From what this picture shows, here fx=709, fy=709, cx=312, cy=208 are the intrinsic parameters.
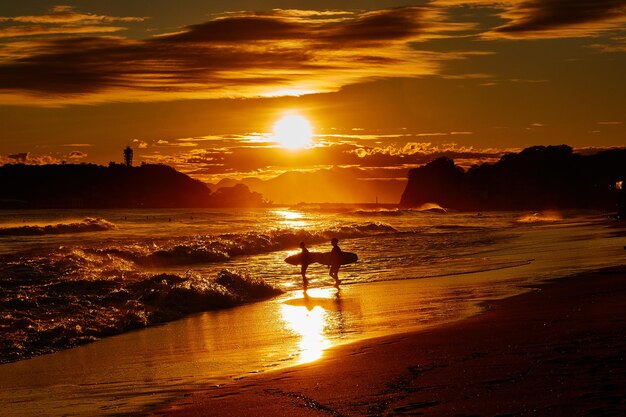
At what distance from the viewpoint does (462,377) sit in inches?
324

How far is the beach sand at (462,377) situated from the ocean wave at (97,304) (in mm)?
6504

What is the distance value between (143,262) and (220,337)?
23.7 m

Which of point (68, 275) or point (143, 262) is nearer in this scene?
point (68, 275)

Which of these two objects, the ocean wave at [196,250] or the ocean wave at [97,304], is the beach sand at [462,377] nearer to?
the ocean wave at [97,304]

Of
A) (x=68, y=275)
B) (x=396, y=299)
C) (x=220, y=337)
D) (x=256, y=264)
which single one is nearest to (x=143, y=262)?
(x=256, y=264)

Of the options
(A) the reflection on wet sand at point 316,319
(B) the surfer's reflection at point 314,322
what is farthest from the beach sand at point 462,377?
(A) the reflection on wet sand at point 316,319

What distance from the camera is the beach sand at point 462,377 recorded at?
6977mm

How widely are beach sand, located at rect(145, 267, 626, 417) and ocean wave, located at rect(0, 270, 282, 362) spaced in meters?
6.50

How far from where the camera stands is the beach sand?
6.98 m

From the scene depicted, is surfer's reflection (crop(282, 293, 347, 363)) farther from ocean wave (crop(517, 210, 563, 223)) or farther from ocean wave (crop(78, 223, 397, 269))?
ocean wave (crop(517, 210, 563, 223))

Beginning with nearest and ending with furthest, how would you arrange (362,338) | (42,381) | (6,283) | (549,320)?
(42,381)
(549,320)
(362,338)
(6,283)

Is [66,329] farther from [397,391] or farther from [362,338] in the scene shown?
[397,391]

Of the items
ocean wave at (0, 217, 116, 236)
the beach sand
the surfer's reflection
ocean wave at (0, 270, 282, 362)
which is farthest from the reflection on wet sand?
ocean wave at (0, 217, 116, 236)

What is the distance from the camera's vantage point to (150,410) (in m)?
8.48
